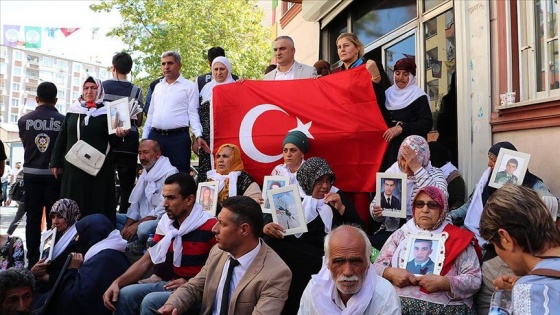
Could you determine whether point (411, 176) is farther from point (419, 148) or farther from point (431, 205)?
point (431, 205)

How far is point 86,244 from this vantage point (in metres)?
5.21

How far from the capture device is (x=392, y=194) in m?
5.11

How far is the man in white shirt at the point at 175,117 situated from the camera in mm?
7098

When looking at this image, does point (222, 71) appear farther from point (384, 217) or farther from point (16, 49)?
point (16, 49)

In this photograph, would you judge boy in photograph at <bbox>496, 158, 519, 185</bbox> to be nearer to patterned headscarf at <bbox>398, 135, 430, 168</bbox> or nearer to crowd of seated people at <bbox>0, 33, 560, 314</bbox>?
crowd of seated people at <bbox>0, 33, 560, 314</bbox>

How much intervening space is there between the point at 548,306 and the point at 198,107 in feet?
18.3

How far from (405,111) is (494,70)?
3.68 feet

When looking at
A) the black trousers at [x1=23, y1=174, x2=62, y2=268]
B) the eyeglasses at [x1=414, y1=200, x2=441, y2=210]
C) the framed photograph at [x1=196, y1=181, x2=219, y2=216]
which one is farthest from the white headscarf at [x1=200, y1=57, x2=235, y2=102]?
the eyeglasses at [x1=414, y1=200, x2=441, y2=210]

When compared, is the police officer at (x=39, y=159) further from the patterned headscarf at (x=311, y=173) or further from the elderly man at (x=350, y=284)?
the elderly man at (x=350, y=284)

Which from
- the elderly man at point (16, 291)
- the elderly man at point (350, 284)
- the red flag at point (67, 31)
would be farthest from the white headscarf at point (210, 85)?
the red flag at point (67, 31)

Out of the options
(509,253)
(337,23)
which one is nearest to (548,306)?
(509,253)

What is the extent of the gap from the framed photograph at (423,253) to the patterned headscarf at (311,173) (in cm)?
117

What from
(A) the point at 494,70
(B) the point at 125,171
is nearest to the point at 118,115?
(B) the point at 125,171

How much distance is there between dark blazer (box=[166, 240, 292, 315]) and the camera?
3.90 metres
